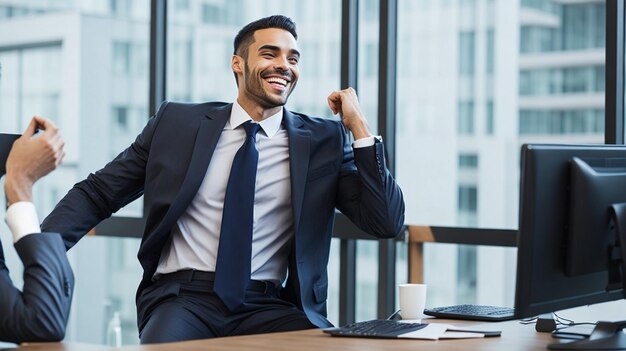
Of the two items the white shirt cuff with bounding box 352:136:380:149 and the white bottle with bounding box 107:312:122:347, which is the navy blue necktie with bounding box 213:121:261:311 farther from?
the white bottle with bounding box 107:312:122:347

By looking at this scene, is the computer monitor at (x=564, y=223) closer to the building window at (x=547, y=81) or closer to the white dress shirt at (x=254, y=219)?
the white dress shirt at (x=254, y=219)

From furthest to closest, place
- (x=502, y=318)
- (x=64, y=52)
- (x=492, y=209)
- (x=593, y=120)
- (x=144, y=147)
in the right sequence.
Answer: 1. (x=64, y=52)
2. (x=492, y=209)
3. (x=593, y=120)
4. (x=144, y=147)
5. (x=502, y=318)

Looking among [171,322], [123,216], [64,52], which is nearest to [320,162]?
[171,322]

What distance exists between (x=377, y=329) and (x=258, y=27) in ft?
3.93

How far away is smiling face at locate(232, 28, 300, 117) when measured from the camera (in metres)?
2.91

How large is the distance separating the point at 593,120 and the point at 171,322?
67.2 inches

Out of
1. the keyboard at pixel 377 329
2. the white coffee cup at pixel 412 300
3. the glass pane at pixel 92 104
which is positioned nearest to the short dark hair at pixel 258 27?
the white coffee cup at pixel 412 300

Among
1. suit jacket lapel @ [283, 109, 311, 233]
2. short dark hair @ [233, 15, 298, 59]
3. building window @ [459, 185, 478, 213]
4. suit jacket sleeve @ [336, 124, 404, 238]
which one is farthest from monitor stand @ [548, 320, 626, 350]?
building window @ [459, 185, 478, 213]

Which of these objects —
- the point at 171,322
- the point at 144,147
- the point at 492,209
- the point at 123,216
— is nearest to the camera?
the point at 171,322

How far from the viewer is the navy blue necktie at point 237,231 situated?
8.76 feet

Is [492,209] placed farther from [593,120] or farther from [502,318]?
[502,318]

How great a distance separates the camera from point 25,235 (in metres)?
1.98

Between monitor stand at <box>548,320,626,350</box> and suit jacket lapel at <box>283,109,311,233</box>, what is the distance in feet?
3.21

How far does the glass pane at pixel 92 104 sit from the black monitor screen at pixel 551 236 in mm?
3028
